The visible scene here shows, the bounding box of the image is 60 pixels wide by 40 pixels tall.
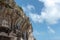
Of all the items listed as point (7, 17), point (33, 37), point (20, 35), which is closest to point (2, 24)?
point (7, 17)

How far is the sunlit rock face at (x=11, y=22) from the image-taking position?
29.6m

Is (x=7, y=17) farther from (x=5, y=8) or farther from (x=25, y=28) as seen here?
(x=25, y=28)

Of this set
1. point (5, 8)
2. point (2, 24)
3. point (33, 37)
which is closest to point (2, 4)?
point (5, 8)

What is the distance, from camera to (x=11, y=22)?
30.1 m

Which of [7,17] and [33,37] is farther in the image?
[33,37]

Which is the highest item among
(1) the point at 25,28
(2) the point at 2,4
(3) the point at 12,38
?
(2) the point at 2,4

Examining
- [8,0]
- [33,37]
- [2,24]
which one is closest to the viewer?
[2,24]

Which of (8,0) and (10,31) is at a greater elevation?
(8,0)

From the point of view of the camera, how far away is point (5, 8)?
98.9 ft

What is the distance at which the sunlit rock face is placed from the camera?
29.6m

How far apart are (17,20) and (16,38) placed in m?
2.56

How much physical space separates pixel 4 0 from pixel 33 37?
8.60 meters

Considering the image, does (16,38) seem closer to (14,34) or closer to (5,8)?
(14,34)

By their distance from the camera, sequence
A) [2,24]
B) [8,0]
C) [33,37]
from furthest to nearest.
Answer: [33,37], [8,0], [2,24]
